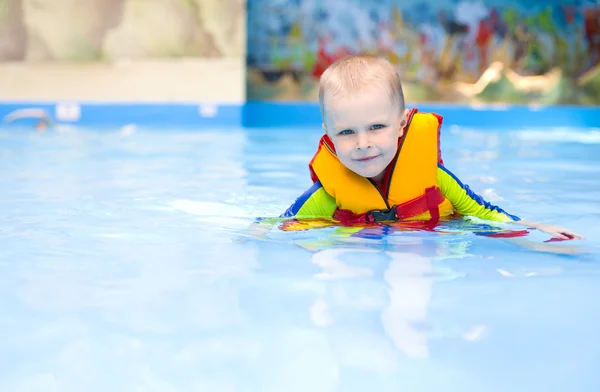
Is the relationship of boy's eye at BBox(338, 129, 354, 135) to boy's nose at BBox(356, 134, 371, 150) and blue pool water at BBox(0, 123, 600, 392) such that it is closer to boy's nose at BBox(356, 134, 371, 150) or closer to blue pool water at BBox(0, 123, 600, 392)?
boy's nose at BBox(356, 134, 371, 150)

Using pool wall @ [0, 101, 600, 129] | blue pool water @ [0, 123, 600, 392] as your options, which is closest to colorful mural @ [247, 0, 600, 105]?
pool wall @ [0, 101, 600, 129]

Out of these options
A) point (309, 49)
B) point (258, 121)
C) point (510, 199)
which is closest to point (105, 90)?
point (258, 121)

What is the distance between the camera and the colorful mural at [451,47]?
1022 cm

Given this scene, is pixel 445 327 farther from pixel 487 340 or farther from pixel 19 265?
pixel 19 265

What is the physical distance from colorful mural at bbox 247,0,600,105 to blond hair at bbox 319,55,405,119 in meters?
8.00

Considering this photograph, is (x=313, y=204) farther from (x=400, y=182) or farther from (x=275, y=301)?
(x=275, y=301)

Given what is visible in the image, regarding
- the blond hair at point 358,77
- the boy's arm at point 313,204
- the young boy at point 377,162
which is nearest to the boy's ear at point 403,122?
the young boy at point 377,162

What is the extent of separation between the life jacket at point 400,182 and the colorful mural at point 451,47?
25.5 feet

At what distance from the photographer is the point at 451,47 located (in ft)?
34.0

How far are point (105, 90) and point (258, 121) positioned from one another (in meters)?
1.83

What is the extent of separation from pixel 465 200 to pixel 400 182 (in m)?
0.25

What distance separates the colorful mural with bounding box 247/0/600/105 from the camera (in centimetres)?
1022

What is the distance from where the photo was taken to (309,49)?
10.2 metres

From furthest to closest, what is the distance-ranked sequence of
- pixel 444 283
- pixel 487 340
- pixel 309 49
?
pixel 309 49 < pixel 444 283 < pixel 487 340
